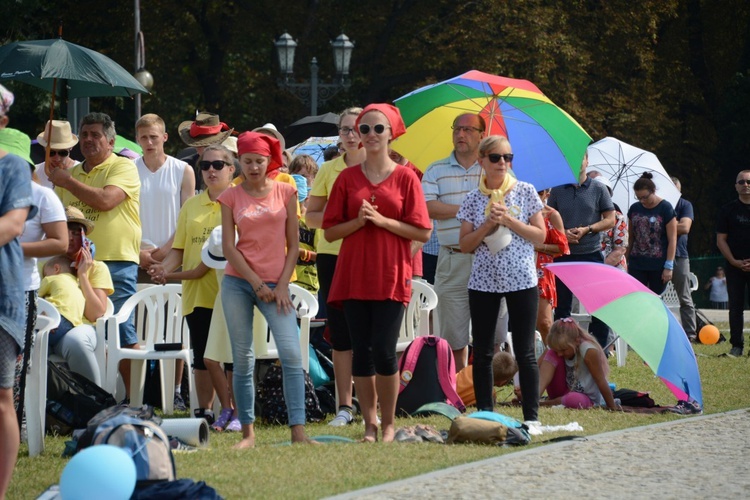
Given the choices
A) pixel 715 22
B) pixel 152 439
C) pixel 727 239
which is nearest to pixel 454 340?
pixel 152 439

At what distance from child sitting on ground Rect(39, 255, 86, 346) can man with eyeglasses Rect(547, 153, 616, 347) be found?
205 inches

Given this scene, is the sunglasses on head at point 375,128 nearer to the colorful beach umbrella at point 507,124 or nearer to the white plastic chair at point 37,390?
the white plastic chair at point 37,390

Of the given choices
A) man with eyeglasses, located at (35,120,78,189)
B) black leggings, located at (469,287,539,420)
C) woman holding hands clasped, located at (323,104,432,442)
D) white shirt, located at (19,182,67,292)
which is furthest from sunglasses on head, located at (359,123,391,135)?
man with eyeglasses, located at (35,120,78,189)

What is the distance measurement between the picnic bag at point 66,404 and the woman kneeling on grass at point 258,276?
3.90ft

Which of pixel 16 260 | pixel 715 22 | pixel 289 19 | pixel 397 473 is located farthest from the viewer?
pixel 715 22

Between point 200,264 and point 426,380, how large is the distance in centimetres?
181

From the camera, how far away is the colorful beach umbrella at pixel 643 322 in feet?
31.3

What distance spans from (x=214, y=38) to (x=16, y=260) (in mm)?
29089

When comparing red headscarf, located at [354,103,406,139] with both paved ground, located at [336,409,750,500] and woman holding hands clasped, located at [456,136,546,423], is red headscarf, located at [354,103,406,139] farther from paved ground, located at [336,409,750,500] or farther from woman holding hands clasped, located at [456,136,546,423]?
paved ground, located at [336,409,750,500]

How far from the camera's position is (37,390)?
8.16 meters

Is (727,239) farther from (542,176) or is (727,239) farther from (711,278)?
(711,278)

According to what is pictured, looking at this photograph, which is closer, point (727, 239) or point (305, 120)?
point (727, 239)

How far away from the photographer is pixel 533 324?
28.8 feet

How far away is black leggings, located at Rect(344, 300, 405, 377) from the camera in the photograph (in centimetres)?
807
